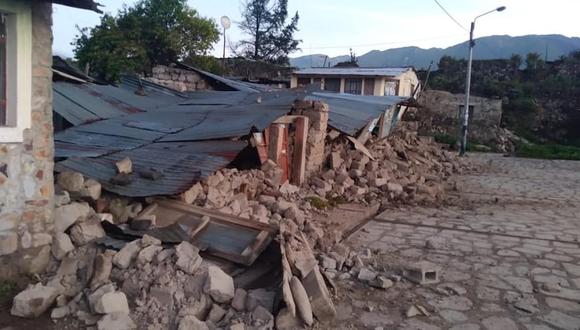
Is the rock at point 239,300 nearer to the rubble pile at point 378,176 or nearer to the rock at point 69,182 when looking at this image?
the rock at point 69,182

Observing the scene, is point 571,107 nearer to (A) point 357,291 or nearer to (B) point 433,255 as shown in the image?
(B) point 433,255

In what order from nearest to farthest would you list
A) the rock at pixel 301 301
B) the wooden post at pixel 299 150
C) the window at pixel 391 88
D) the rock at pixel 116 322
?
Answer: 1. the rock at pixel 116 322
2. the rock at pixel 301 301
3. the wooden post at pixel 299 150
4. the window at pixel 391 88

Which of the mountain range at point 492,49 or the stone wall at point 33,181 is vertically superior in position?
the mountain range at point 492,49

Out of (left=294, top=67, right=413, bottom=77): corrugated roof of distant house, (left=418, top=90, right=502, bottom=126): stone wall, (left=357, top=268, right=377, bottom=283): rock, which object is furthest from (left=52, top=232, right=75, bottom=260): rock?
Answer: (left=418, top=90, right=502, bottom=126): stone wall

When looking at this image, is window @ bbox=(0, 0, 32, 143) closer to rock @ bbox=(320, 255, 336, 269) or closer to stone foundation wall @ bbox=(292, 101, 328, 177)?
rock @ bbox=(320, 255, 336, 269)

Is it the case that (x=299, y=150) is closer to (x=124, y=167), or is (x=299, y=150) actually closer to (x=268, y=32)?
(x=124, y=167)

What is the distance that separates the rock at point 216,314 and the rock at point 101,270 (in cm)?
92

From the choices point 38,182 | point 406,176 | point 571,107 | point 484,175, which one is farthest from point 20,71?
point 571,107

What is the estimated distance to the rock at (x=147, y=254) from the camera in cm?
375

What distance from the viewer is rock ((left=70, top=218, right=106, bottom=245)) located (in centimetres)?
414

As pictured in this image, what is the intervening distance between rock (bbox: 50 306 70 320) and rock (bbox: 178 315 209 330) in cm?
97

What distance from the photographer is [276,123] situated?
7.59 metres

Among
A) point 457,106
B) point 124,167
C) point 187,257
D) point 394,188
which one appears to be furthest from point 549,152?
point 187,257

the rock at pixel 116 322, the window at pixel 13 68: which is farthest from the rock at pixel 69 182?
the rock at pixel 116 322
